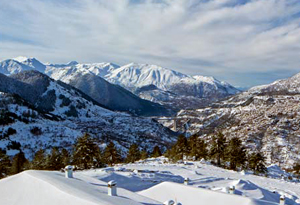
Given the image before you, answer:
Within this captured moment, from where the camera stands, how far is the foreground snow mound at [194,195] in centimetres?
1403

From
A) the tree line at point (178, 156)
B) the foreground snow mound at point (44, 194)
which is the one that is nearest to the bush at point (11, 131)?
the tree line at point (178, 156)

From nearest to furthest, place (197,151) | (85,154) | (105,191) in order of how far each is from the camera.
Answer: (105,191)
(85,154)
(197,151)

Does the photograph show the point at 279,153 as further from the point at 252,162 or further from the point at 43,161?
the point at 43,161

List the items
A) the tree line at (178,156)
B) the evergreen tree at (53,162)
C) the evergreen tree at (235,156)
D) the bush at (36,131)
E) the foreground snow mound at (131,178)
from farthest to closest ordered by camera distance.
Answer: the bush at (36,131) → the evergreen tree at (235,156) → the evergreen tree at (53,162) → the tree line at (178,156) → the foreground snow mound at (131,178)

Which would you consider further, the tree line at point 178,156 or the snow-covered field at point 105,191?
the tree line at point 178,156

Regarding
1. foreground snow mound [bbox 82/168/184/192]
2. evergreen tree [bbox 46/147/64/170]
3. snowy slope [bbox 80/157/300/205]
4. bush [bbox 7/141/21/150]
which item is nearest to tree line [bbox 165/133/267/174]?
evergreen tree [bbox 46/147/64/170]

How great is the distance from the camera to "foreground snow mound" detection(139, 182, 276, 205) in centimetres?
1403

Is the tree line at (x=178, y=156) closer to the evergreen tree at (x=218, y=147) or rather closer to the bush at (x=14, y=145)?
the evergreen tree at (x=218, y=147)

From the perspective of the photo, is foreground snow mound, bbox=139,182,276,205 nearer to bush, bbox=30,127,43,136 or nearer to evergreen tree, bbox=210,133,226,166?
evergreen tree, bbox=210,133,226,166

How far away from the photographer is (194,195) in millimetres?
16109

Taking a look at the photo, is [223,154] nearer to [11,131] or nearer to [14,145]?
[14,145]

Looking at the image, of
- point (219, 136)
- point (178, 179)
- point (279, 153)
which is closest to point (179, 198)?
point (178, 179)

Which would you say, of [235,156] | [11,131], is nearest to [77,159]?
[235,156]

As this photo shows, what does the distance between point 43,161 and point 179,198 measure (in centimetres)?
5613
